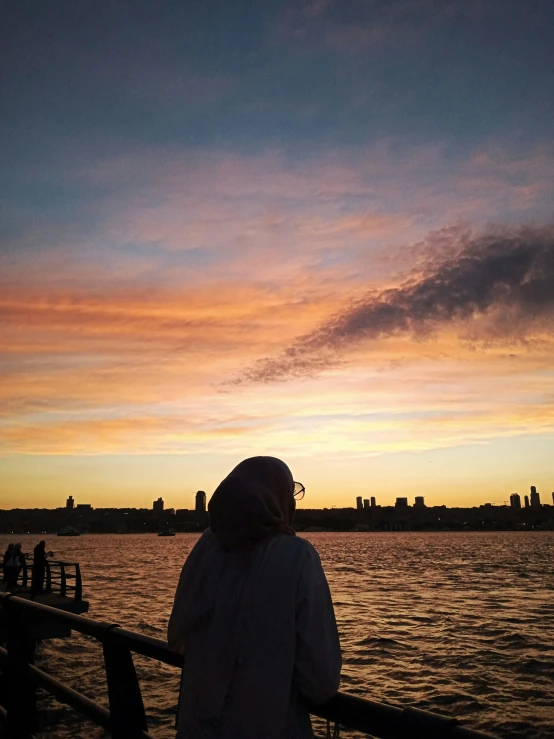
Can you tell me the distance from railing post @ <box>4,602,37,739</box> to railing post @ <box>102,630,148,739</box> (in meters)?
A: 1.29

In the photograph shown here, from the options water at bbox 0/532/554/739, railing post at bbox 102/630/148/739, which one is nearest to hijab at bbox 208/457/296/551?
railing post at bbox 102/630/148/739

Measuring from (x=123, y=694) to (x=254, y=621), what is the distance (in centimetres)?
119

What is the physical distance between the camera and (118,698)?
2.95 metres

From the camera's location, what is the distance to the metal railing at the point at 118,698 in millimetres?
1845

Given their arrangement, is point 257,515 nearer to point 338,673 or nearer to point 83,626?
point 338,673

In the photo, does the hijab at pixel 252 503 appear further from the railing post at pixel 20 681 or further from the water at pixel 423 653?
the water at pixel 423 653

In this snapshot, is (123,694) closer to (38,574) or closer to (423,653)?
(38,574)

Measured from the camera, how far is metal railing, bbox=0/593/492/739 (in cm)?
184

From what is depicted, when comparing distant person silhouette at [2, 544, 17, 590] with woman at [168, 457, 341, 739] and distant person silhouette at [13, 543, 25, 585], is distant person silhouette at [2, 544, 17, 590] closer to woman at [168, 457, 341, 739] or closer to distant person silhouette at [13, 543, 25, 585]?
distant person silhouette at [13, 543, 25, 585]

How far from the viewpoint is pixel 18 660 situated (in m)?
4.00

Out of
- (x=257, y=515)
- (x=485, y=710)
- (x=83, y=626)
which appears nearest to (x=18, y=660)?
(x=83, y=626)

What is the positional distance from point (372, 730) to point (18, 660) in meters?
2.91

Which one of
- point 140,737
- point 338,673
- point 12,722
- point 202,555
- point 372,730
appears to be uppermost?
point 202,555

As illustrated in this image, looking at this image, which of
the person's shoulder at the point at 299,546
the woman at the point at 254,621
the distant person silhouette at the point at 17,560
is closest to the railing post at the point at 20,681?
the woman at the point at 254,621
